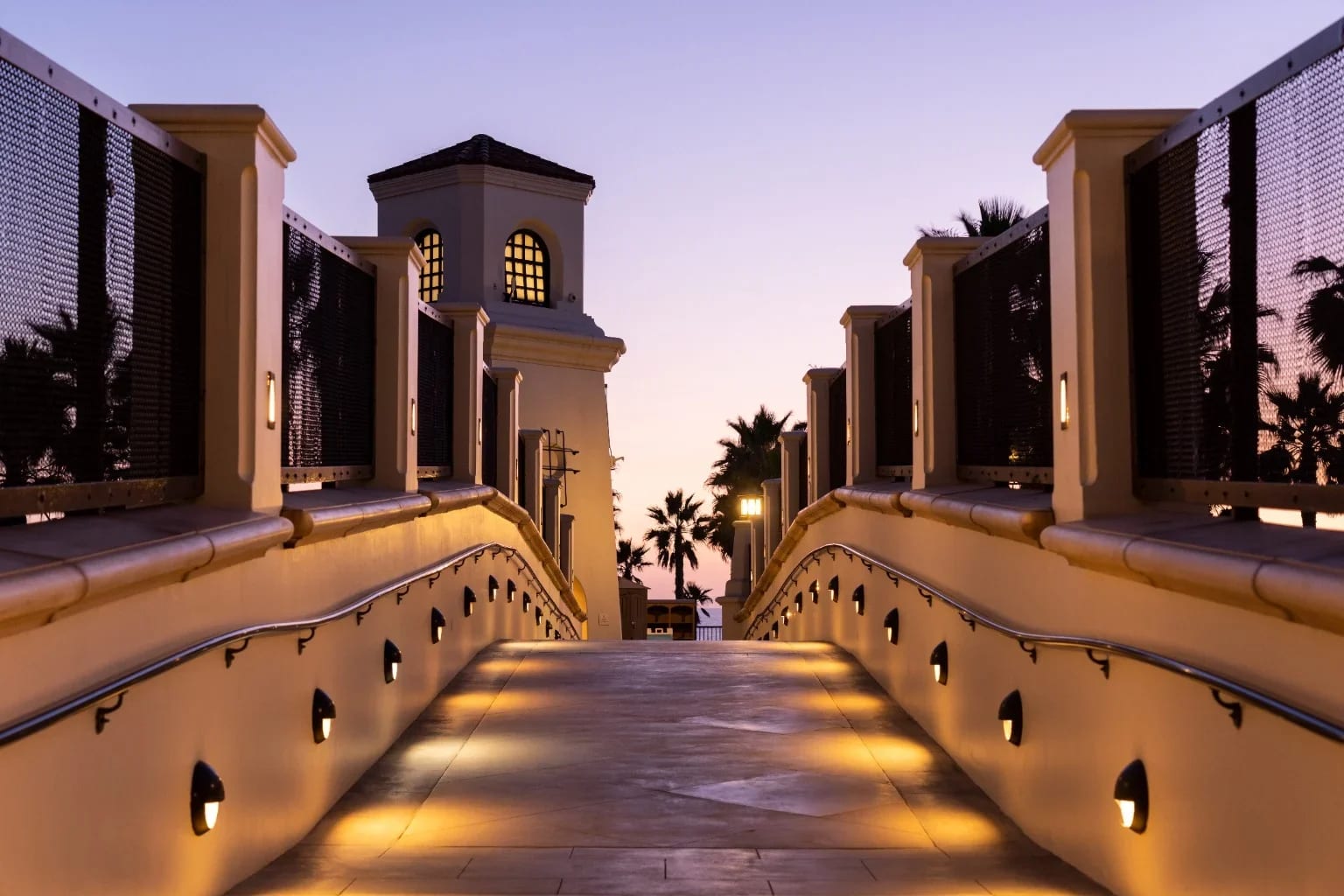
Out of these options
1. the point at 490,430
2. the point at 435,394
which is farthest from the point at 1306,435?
the point at 490,430

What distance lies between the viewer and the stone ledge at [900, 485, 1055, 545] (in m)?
6.81

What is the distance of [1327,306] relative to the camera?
4570 mm

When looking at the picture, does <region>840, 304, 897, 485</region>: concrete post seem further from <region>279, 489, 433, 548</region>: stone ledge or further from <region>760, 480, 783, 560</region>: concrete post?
<region>760, 480, 783, 560</region>: concrete post

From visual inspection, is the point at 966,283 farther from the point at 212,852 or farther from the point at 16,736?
the point at 16,736

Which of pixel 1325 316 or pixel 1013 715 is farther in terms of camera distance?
pixel 1013 715

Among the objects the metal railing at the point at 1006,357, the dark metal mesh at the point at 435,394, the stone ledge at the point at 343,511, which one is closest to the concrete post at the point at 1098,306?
the metal railing at the point at 1006,357

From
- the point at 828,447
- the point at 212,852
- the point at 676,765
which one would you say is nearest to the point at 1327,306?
the point at 212,852

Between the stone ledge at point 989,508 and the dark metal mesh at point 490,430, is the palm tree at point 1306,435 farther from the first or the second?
the dark metal mesh at point 490,430

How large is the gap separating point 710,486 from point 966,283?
43.2 metres

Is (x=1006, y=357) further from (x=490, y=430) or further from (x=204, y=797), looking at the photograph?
(x=490, y=430)

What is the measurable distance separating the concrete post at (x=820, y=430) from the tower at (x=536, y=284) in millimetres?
19796

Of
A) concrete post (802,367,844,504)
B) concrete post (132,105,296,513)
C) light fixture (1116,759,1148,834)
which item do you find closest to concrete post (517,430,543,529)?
concrete post (802,367,844,504)

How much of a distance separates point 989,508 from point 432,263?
31917 millimetres

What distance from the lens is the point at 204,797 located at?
5.32 meters
